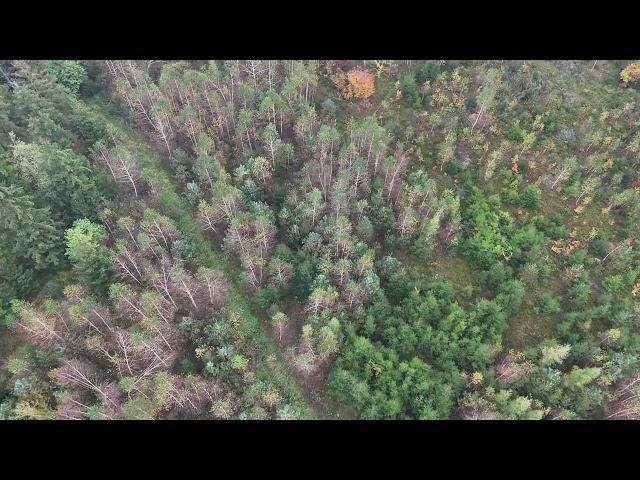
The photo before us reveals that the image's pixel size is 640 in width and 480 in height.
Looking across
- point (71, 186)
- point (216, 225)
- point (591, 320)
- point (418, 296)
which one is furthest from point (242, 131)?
point (591, 320)

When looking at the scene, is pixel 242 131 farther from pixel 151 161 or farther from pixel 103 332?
pixel 103 332

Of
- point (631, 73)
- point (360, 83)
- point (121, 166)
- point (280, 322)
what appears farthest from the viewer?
point (631, 73)

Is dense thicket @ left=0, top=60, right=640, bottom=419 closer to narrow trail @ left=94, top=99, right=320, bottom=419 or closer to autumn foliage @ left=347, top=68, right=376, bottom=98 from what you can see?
autumn foliage @ left=347, top=68, right=376, bottom=98

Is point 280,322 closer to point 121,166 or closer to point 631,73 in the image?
point 121,166

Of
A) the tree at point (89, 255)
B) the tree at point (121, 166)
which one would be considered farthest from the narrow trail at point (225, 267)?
the tree at point (89, 255)

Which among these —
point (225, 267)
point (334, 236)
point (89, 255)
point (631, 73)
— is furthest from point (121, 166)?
point (631, 73)

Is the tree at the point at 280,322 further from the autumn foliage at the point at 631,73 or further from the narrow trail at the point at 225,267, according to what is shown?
the autumn foliage at the point at 631,73
